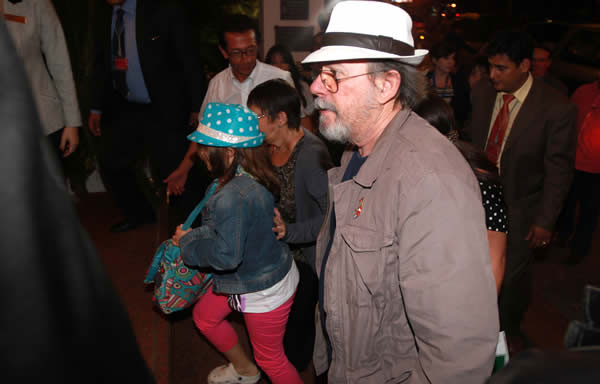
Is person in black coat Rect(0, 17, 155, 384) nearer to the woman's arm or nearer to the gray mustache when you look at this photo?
the gray mustache

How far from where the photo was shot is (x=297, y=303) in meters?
3.13

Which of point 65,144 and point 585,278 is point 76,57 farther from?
point 585,278

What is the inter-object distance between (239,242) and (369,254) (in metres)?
0.92

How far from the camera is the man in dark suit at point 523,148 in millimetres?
3119

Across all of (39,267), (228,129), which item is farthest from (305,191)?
(39,267)

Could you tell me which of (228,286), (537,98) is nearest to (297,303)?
(228,286)

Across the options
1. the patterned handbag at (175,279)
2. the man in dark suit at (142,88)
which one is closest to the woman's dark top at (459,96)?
the man in dark suit at (142,88)

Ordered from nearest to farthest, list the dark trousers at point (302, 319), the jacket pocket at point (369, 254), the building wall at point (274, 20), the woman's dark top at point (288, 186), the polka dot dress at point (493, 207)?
the jacket pocket at point (369, 254) → the polka dot dress at point (493, 207) → the woman's dark top at point (288, 186) → the dark trousers at point (302, 319) → the building wall at point (274, 20)

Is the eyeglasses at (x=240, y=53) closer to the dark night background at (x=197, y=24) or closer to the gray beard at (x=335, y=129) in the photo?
the dark night background at (x=197, y=24)

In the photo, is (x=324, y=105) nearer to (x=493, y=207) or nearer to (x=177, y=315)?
(x=493, y=207)

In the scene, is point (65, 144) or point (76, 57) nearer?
point (65, 144)

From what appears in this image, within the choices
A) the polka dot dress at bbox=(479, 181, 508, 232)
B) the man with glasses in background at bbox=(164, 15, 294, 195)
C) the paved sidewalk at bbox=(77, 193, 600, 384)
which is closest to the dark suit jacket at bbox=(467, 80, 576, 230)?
the paved sidewalk at bbox=(77, 193, 600, 384)

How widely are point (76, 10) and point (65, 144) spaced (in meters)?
2.44

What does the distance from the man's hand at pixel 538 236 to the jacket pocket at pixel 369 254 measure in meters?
2.22
